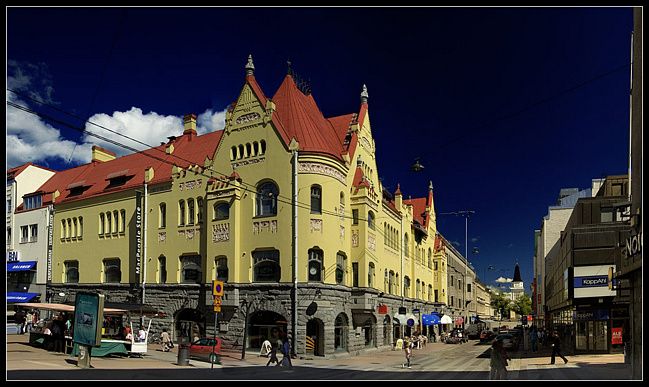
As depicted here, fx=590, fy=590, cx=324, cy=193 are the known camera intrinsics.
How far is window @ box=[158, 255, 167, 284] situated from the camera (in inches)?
1671

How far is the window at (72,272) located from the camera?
159 feet

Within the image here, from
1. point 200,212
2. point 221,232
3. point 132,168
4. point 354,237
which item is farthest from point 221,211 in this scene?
point 132,168

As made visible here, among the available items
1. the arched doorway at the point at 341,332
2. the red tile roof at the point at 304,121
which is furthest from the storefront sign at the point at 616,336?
the red tile roof at the point at 304,121

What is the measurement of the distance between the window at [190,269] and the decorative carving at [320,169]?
10187 mm

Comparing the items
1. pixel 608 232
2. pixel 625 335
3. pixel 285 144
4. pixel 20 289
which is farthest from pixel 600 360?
pixel 20 289

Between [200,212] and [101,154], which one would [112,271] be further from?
[101,154]

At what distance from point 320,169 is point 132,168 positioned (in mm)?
19580

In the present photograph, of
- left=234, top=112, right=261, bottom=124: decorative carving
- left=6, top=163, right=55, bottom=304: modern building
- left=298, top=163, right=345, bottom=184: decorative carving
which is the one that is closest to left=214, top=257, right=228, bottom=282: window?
left=298, top=163, right=345, bottom=184: decorative carving

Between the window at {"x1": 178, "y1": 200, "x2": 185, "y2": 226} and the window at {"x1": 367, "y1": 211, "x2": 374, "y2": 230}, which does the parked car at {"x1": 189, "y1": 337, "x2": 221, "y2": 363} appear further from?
the window at {"x1": 367, "y1": 211, "x2": 374, "y2": 230}

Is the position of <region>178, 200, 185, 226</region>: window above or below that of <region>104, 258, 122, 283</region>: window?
above

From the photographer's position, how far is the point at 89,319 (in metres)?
22.8

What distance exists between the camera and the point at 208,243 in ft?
129

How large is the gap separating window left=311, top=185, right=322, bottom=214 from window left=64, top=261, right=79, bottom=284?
76.8 feet

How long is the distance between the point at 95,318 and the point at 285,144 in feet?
57.0
